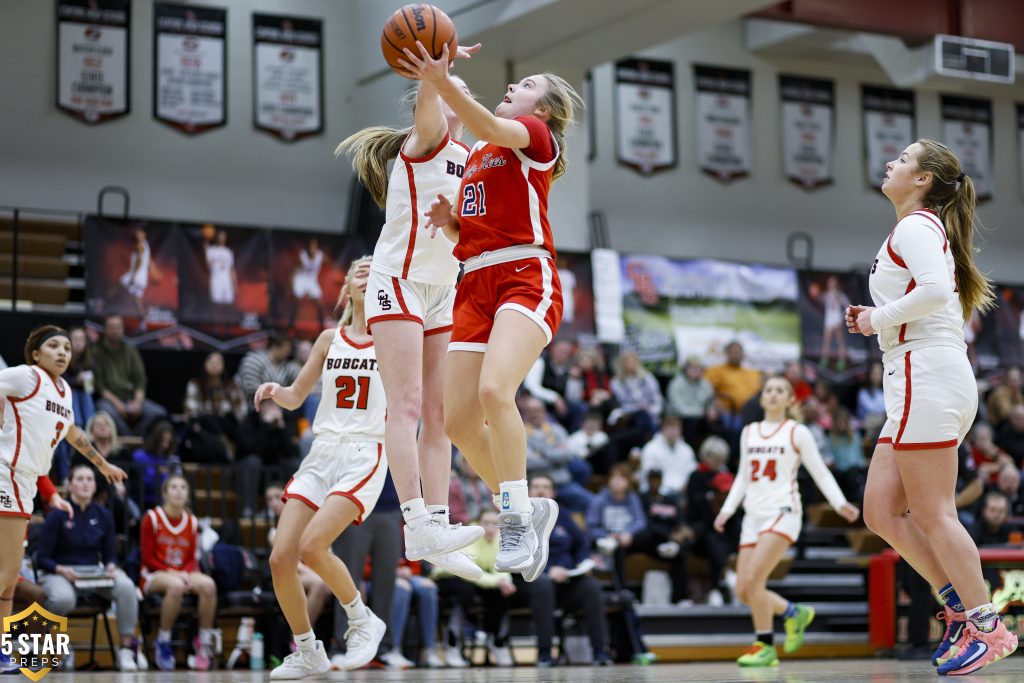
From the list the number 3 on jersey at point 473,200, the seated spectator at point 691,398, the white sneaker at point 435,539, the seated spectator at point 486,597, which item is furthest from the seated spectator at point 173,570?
the seated spectator at point 691,398

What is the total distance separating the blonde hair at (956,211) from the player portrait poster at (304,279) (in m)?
9.83

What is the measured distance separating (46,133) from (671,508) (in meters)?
8.70

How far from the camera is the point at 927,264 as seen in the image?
5465 millimetres

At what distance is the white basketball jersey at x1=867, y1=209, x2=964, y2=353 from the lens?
18.2 feet

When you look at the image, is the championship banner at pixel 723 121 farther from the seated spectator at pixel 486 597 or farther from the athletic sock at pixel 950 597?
the athletic sock at pixel 950 597

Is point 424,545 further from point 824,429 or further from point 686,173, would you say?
point 686,173

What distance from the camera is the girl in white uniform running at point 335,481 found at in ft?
22.0

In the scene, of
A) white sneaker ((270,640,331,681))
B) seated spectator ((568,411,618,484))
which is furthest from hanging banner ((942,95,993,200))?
white sneaker ((270,640,331,681))

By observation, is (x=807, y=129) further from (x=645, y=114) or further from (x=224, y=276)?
(x=224, y=276)

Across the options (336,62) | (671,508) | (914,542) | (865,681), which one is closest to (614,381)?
(671,508)

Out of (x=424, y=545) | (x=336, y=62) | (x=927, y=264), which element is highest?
(x=336, y=62)

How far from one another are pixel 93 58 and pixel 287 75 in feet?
7.91

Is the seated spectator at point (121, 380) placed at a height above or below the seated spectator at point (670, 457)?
above

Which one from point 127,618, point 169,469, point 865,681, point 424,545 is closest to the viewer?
point 865,681
